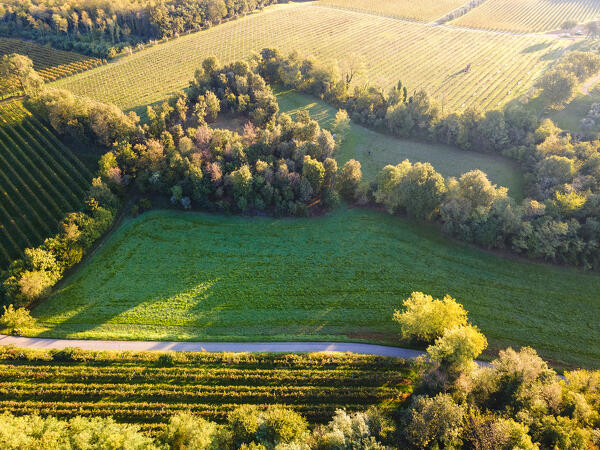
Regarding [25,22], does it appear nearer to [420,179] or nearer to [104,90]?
[104,90]

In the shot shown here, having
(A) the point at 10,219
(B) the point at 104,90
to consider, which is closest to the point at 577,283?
(A) the point at 10,219

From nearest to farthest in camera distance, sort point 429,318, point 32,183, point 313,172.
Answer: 1. point 429,318
2. point 313,172
3. point 32,183

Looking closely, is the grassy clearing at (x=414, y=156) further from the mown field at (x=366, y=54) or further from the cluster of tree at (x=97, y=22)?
the cluster of tree at (x=97, y=22)

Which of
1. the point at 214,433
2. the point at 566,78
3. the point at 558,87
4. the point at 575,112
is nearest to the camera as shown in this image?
the point at 214,433

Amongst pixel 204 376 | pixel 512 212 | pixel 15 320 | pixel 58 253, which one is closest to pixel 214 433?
pixel 204 376

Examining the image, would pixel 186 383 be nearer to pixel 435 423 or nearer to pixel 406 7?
pixel 435 423

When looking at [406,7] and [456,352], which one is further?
[406,7]
